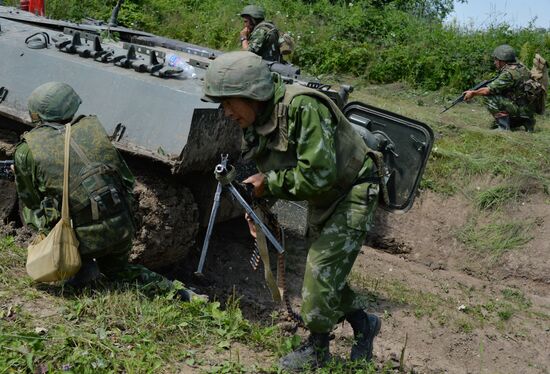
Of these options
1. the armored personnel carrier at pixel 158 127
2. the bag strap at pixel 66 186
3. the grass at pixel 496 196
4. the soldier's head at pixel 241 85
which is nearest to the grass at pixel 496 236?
the grass at pixel 496 196

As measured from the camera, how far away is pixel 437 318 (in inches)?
216

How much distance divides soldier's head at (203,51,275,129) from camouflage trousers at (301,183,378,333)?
0.62m

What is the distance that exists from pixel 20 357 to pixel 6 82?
3129 mm

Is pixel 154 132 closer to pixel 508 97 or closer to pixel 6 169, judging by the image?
pixel 6 169

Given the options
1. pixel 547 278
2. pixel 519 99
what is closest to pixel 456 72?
pixel 519 99

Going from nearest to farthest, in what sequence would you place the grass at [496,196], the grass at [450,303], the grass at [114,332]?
the grass at [114,332]
the grass at [450,303]
the grass at [496,196]

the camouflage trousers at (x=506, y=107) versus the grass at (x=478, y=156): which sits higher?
the camouflage trousers at (x=506, y=107)

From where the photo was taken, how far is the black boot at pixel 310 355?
372cm

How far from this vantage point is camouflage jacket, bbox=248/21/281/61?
29.1ft

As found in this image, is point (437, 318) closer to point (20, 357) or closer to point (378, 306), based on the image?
point (378, 306)

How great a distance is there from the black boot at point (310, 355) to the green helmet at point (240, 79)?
1232 mm

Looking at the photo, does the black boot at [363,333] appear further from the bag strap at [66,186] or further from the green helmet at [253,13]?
the green helmet at [253,13]

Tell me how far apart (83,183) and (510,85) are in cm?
753

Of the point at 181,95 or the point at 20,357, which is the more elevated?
the point at 181,95
